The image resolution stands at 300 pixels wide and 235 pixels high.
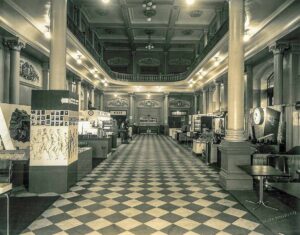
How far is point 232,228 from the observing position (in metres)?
3.60

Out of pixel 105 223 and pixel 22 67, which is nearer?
pixel 105 223

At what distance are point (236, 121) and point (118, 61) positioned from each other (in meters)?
20.7

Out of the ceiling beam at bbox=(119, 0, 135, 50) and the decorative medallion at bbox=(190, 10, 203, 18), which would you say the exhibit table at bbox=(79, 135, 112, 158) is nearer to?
the ceiling beam at bbox=(119, 0, 135, 50)

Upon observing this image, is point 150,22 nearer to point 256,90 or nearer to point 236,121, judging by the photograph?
point 256,90

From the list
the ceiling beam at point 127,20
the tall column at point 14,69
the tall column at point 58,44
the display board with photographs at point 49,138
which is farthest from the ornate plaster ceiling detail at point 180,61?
the display board with photographs at point 49,138

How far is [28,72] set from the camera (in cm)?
1152

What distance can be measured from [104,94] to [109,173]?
1960 cm

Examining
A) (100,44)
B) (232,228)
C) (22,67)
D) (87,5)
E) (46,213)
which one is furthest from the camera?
(100,44)

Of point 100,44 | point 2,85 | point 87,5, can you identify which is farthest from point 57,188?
point 100,44

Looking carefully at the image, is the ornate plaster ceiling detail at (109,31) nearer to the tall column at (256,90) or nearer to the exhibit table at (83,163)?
the tall column at (256,90)

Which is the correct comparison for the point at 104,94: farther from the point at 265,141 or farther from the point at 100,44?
the point at 265,141

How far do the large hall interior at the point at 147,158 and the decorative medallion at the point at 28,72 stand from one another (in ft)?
0.28

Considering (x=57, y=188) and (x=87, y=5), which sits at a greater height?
(x=87, y=5)

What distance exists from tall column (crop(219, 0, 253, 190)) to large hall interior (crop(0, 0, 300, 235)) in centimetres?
2
